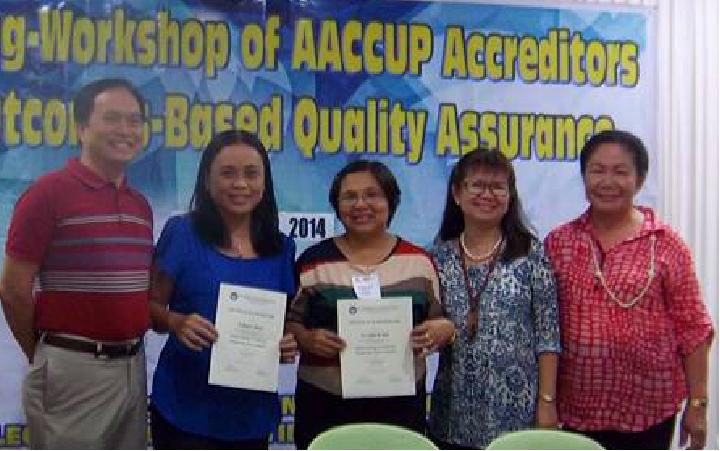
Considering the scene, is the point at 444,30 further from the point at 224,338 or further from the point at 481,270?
the point at 224,338

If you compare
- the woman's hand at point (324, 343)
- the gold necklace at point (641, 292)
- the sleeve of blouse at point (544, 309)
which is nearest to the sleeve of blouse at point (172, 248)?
the woman's hand at point (324, 343)

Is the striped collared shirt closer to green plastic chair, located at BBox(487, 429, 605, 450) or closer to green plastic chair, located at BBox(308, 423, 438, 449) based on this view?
green plastic chair, located at BBox(308, 423, 438, 449)

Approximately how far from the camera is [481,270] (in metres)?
3.12

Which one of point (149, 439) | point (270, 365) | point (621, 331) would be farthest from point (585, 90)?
point (149, 439)

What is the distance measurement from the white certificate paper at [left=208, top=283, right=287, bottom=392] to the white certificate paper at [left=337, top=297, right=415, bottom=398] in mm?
242

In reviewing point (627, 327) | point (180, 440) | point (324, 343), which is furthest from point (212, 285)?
point (627, 327)

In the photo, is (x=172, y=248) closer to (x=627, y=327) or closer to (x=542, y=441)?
(x=542, y=441)

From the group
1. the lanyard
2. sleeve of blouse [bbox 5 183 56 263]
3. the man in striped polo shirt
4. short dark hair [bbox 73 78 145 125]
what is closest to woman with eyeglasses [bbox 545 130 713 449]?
the lanyard

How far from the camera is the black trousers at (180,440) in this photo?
122 inches

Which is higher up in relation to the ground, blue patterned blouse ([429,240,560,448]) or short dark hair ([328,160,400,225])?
short dark hair ([328,160,400,225])

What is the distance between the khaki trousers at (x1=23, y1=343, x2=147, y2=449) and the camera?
3127mm

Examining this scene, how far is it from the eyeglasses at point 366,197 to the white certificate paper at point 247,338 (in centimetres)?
41

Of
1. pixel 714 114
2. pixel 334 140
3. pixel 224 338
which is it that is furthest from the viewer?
pixel 714 114

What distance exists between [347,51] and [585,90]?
1.07 metres
